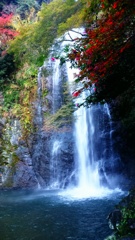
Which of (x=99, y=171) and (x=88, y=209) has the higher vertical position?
(x=99, y=171)

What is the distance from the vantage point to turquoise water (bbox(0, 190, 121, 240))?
19.5 ft

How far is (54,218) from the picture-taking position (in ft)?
23.2

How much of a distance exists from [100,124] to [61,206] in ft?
17.6

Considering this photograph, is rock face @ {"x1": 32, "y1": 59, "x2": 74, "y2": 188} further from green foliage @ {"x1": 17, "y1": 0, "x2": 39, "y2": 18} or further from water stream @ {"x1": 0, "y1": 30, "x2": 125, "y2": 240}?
green foliage @ {"x1": 17, "y1": 0, "x2": 39, "y2": 18}

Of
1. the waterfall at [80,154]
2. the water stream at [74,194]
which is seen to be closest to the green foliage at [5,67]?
the water stream at [74,194]

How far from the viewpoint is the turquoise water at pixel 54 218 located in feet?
19.5

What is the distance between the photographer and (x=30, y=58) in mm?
15789

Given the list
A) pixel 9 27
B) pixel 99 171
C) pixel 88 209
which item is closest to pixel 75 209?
pixel 88 209

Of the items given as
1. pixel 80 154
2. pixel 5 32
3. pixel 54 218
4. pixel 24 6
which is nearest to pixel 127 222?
pixel 54 218

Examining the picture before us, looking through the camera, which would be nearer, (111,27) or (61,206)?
(111,27)

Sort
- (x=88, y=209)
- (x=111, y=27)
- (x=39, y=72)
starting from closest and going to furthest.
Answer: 1. (x=111, y=27)
2. (x=88, y=209)
3. (x=39, y=72)

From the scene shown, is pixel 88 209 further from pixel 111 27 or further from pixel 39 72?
pixel 39 72

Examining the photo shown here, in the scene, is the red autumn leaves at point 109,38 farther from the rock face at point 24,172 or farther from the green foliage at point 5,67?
the green foliage at point 5,67

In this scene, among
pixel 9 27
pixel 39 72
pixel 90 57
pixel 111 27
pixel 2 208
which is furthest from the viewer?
pixel 9 27
